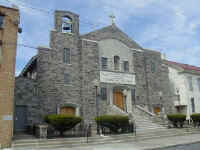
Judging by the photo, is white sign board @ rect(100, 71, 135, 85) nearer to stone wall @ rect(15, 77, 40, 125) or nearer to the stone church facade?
the stone church facade

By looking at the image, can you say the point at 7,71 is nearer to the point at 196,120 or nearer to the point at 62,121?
the point at 62,121

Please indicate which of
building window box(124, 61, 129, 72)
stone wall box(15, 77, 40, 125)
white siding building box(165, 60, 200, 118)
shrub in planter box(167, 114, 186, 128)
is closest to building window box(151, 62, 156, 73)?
building window box(124, 61, 129, 72)

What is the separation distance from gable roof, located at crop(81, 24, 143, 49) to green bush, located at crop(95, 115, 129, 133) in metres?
8.65

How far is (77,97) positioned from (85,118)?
1947mm

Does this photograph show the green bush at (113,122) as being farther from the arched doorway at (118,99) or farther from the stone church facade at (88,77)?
the arched doorway at (118,99)

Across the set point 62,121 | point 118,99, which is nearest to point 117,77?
point 118,99

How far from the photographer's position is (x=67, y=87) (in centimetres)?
1911

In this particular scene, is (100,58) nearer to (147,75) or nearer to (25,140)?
(147,75)

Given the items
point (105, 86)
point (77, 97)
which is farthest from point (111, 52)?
point (77, 97)

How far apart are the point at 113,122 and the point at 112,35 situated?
394 inches

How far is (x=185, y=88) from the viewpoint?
1054 inches

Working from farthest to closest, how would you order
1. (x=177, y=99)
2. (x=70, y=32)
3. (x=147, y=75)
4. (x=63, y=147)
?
(x=177, y=99) < (x=147, y=75) < (x=70, y=32) < (x=63, y=147)

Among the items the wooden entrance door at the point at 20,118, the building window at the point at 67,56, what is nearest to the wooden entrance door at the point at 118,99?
the building window at the point at 67,56

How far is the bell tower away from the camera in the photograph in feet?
65.7
